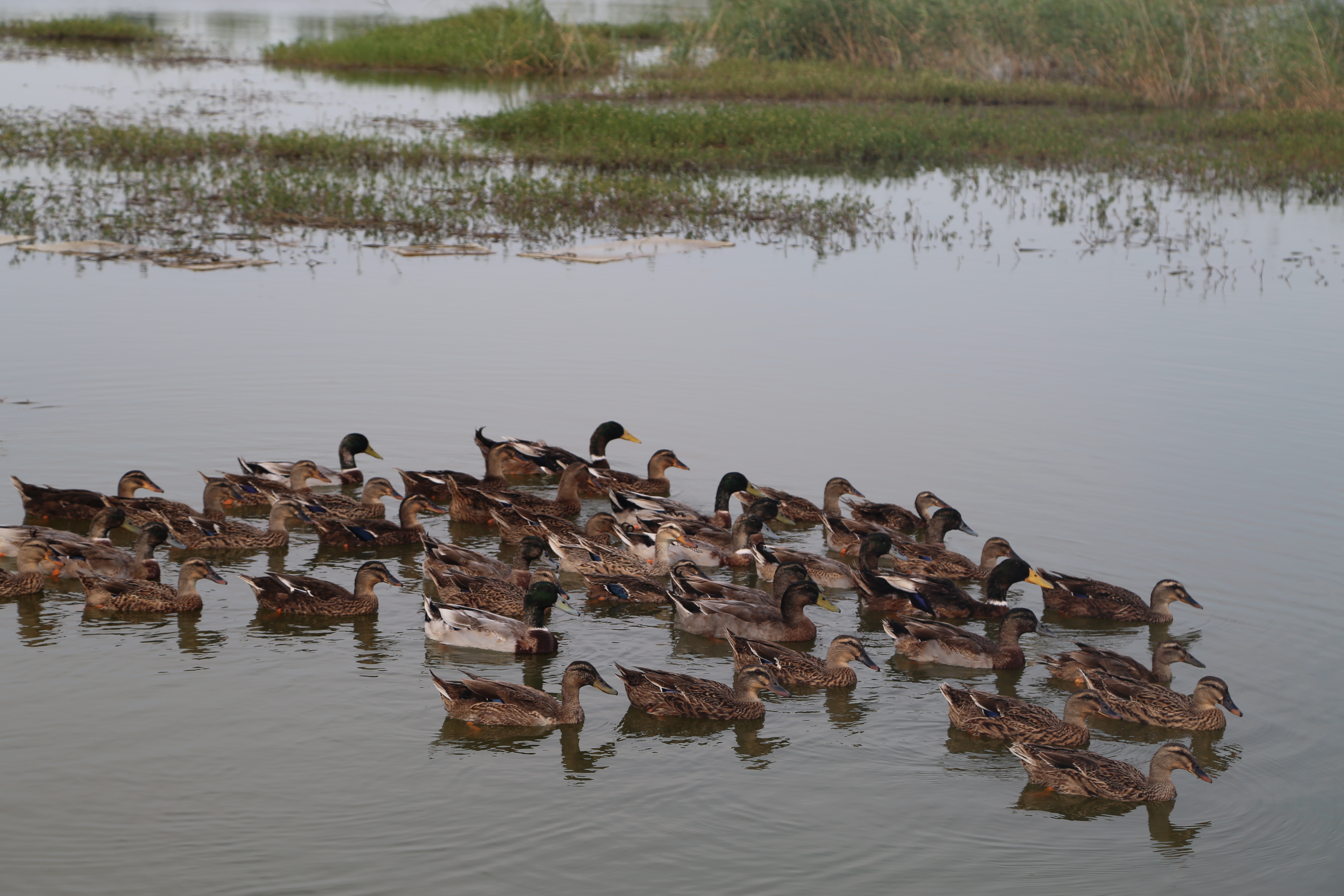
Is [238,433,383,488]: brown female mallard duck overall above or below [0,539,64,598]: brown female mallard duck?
above

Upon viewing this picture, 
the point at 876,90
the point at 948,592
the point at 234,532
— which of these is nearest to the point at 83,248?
the point at 234,532

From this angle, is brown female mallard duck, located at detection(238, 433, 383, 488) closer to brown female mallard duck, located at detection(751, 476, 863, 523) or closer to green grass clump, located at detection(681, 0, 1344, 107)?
brown female mallard duck, located at detection(751, 476, 863, 523)

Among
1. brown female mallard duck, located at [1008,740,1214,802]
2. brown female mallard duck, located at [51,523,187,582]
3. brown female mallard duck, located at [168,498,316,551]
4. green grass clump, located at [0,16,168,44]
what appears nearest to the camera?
brown female mallard duck, located at [1008,740,1214,802]

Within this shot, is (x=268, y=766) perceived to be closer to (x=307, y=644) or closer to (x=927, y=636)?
(x=307, y=644)

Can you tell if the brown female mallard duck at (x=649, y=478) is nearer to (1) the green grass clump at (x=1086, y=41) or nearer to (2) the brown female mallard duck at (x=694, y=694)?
(2) the brown female mallard duck at (x=694, y=694)

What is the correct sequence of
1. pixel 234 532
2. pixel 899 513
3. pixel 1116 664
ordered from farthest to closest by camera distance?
pixel 899 513 < pixel 234 532 < pixel 1116 664

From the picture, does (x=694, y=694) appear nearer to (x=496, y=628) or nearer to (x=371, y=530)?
(x=496, y=628)

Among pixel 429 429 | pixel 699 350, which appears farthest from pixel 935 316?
pixel 429 429

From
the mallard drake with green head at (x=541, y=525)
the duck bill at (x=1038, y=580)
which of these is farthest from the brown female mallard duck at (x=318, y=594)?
the duck bill at (x=1038, y=580)

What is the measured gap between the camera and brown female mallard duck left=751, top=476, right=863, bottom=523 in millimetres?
14461

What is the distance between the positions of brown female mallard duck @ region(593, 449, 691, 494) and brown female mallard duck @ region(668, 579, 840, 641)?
3248 mm

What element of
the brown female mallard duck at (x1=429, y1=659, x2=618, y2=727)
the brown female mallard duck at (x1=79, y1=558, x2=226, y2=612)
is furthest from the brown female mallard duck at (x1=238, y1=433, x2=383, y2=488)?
the brown female mallard duck at (x1=429, y1=659, x2=618, y2=727)

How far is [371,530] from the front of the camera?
534 inches

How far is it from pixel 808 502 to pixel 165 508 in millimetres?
5917
